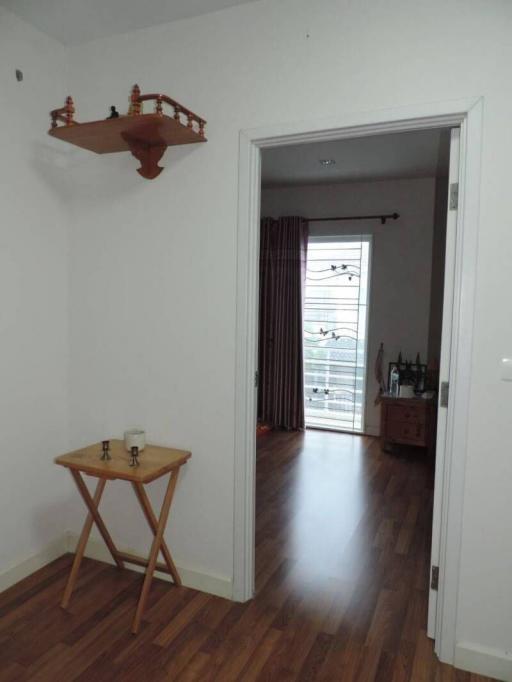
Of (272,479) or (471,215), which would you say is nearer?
(471,215)

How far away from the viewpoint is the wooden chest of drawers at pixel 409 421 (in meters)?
4.64

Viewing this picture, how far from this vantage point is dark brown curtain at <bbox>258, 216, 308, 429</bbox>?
5438mm

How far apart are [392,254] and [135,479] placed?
3.95 m

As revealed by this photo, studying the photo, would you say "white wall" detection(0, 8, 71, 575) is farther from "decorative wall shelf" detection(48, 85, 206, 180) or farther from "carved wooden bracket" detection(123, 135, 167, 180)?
"carved wooden bracket" detection(123, 135, 167, 180)

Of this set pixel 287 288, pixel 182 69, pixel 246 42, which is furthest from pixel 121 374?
A: pixel 287 288

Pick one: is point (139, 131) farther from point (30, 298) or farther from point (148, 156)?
point (30, 298)

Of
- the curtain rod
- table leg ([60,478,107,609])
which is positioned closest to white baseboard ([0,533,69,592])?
table leg ([60,478,107,609])

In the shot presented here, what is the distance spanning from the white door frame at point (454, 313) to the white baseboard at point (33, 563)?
40.3 inches

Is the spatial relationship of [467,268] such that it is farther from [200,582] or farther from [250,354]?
[200,582]

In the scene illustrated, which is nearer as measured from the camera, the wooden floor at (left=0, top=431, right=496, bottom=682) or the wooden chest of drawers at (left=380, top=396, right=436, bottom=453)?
the wooden floor at (left=0, top=431, right=496, bottom=682)

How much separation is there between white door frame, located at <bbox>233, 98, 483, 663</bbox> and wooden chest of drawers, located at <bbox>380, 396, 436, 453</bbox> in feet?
8.90

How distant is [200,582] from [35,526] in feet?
2.96

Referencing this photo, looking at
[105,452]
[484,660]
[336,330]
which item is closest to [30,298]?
[105,452]

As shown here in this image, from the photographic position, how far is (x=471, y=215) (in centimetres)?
186
